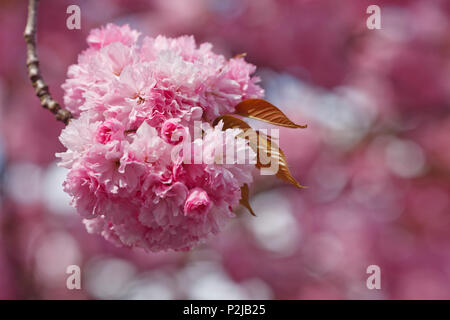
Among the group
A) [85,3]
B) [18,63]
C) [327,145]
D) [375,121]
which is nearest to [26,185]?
[18,63]

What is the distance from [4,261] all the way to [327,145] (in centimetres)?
342

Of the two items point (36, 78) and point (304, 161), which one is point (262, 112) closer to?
point (36, 78)

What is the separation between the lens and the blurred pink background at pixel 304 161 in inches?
158

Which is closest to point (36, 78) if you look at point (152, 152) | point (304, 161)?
point (152, 152)

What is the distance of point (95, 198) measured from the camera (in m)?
1.03

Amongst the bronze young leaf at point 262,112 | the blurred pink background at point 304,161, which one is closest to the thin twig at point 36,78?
the bronze young leaf at point 262,112

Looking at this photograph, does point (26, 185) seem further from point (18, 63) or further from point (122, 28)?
point (122, 28)

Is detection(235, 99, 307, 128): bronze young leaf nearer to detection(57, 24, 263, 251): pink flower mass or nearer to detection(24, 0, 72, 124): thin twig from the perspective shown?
detection(57, 24, 263, 251): pink flower mass

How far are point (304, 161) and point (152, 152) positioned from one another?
13.1 ft

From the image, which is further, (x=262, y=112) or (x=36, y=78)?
(x=36, y=78)

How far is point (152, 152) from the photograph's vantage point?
977 millimetres

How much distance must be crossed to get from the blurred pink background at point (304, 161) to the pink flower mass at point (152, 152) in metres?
2.78

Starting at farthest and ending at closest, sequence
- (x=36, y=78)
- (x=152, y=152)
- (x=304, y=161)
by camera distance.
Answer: (x=304, y=161)
(x=36, y=78)
(x=152, y=152)

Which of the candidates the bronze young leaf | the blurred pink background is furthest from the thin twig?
the blurred pink background
